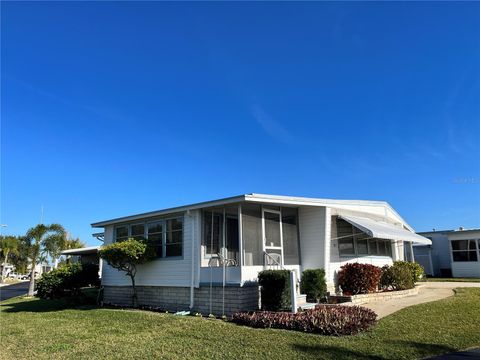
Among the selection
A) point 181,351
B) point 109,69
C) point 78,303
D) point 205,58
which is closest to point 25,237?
point 78,303

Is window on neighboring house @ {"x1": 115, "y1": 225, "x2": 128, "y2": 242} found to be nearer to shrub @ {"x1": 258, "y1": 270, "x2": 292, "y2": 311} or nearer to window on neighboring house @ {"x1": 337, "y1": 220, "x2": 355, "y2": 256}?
shrub @ {"x1": 258, "y1": 270, "x2": 292, "y2": 311}

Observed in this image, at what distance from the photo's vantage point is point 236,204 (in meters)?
12.9

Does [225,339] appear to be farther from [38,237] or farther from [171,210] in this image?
[38,237]

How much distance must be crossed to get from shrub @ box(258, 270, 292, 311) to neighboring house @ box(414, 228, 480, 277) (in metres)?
20.6

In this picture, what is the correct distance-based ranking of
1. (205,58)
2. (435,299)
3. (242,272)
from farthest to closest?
1. (205,58)
2. (435,299)
3. (242,272)

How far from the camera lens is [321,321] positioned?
916 centimetres

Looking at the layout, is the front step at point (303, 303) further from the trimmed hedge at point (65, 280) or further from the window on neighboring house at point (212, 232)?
the trimmed hedge at point (65, 280)

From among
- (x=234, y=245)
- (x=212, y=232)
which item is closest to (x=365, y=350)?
(x=234, y=245)

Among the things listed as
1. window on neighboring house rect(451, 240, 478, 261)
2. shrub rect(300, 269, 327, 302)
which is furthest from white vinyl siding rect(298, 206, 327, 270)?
window on neighboring house rect(451, 240, 478, 261)

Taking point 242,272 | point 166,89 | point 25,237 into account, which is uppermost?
point 166,89

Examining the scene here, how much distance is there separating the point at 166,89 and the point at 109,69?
3.01 metres

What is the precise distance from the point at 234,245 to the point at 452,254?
20.9 metres

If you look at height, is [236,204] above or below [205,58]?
below

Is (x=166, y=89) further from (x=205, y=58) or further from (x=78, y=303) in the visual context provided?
(x=78, y=303)
